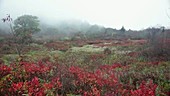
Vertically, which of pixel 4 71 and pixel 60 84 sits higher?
pixel 4 71

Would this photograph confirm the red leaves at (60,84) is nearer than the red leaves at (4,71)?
Yes

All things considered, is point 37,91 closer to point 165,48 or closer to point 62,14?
point 165,48

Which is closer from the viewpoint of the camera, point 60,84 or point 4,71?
point 60,84

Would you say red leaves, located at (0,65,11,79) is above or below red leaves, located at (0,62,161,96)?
above

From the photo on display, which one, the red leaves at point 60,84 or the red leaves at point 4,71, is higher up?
the red leaves at point 4,71

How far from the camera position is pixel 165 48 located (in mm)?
21062

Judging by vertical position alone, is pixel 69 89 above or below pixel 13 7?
below

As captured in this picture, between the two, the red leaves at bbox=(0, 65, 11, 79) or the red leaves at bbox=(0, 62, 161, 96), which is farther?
the red leaves at bbox=(0, 65, 11, 79)

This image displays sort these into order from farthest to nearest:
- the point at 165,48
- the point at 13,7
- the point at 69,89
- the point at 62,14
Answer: the point at 62,14, the point at 13,7, the point at 165,48, the point at 69,89

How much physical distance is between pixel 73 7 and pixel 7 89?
118083 mm

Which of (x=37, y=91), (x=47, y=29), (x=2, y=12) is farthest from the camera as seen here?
(x=2, y=12)

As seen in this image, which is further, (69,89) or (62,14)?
(62,14)

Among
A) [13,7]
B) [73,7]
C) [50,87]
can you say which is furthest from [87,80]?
[73,7]

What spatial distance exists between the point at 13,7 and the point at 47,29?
2479cm
